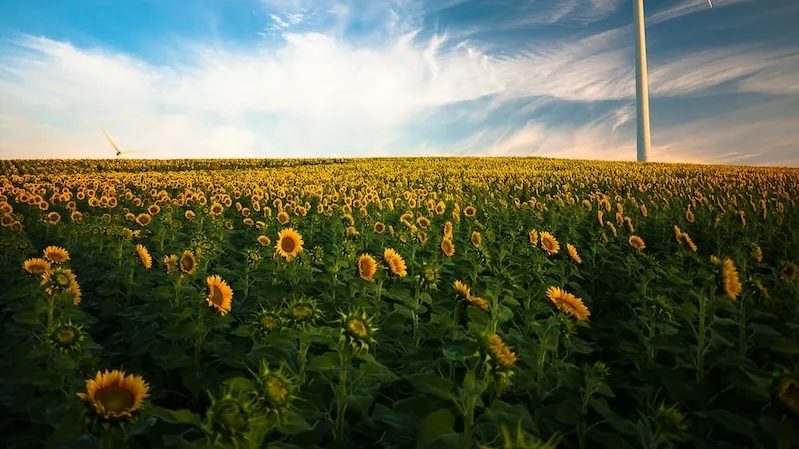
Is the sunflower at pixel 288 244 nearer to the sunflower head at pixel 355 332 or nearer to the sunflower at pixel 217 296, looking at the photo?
the sunflower at pixel 217 296

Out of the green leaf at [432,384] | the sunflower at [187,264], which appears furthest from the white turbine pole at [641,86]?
the green leaf at [432,384]

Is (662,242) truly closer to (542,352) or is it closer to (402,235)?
(402,235)

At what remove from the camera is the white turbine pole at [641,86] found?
39.1m

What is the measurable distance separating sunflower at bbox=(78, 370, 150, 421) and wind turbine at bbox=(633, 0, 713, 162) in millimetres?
43839

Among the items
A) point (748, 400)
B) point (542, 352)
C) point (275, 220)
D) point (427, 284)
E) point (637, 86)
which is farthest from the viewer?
point (637, 86)

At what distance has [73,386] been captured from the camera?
109 inches

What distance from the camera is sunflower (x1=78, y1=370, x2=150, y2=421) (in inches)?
74.3

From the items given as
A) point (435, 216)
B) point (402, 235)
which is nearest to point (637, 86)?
point (435, 216)

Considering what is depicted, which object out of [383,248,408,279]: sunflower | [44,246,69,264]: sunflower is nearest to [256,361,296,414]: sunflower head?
[383,248,408,279]: sunflower

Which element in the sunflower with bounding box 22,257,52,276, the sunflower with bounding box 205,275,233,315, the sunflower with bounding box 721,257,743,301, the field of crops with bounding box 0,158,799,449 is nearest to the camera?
the field of crops with bounding box 0,158,799,449

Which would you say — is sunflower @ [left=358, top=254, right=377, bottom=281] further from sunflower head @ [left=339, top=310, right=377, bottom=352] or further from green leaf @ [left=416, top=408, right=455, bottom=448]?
green leaf @ [left=416, top=408, right=455, bottom=448]

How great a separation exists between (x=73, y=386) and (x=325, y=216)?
24.3 feet

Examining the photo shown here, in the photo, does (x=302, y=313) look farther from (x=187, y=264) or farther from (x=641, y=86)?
(x=641, y=86)

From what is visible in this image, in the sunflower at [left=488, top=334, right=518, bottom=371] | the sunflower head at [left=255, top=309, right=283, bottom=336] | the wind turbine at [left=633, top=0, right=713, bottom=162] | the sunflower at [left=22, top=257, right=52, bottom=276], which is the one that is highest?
the wind turbine at [left=633, top=0, right=713, bottom=162]
